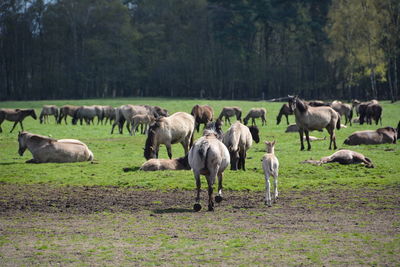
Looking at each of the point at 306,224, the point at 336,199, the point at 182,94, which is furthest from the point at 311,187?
the point at 182,94

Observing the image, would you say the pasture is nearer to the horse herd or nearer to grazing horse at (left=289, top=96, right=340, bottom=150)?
the horse herd

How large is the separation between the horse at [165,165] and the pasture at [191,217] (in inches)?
25.9

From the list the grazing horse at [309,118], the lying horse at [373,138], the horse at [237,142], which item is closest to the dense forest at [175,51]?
the lying horse at [373,138]

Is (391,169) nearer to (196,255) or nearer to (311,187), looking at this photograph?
(311,187)

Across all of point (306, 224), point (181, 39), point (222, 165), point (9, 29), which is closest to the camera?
point (306, 224)

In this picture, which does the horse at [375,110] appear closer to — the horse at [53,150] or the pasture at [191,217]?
the pasture at [191,217]

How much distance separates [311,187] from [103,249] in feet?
24.5

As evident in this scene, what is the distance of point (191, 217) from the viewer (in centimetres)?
1120

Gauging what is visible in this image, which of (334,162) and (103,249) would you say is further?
(334,162)

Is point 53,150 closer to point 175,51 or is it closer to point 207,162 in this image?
point 207,162

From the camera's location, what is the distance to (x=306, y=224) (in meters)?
10.4

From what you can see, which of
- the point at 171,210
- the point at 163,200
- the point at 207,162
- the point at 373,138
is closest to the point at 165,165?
the point at 163,200

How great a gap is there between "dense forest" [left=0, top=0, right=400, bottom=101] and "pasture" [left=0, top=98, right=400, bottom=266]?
195 feet

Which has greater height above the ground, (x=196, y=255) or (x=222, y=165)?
(x=222, y=165)
